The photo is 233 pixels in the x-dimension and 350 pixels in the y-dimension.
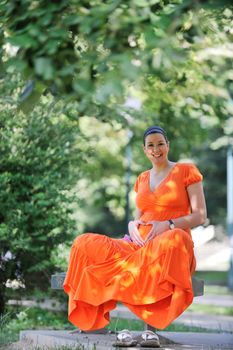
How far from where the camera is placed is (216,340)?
8320mm

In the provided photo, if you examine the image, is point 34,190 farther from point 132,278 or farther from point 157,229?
point 132,278

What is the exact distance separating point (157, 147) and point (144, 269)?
3.57 feet

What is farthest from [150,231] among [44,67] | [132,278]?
[44,67]

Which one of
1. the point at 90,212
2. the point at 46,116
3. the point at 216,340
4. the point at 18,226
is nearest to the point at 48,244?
the point at 18,226

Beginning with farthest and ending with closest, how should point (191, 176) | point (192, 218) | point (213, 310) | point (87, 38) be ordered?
point (213, 310)
point (191, 176)
point (192, 218)
point (87, 38)

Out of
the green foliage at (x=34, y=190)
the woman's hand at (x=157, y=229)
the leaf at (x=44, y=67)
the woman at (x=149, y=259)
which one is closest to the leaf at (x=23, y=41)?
the leaf at (x=44, y=67)

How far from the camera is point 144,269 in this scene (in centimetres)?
692

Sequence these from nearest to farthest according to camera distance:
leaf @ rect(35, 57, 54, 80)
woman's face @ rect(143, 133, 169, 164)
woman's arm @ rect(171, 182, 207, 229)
Answer: leaf @ rect(35, 57, 54, 80)
woman's arm @ rect(171, 182, 207, 229)
woman's face @ rect(143, 133, 169, 164)

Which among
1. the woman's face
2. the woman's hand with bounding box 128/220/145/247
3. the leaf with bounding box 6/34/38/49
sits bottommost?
the woman's hand with bounding box 128/220/145/247

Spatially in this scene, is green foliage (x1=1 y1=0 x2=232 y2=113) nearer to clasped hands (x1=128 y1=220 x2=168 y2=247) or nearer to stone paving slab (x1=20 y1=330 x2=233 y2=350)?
clasped hands (x1=128 y1=220 x2=168 y2=247)

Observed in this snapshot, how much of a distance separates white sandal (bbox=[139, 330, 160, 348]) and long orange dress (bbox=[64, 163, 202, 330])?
4.9 inches

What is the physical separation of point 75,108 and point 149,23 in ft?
24.2

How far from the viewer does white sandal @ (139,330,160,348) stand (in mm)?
6906

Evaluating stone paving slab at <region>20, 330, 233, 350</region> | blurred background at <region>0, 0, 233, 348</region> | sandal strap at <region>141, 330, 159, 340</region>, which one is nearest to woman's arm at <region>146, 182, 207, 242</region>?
sandal strap at <region>141, 330, 159, 340</region>
